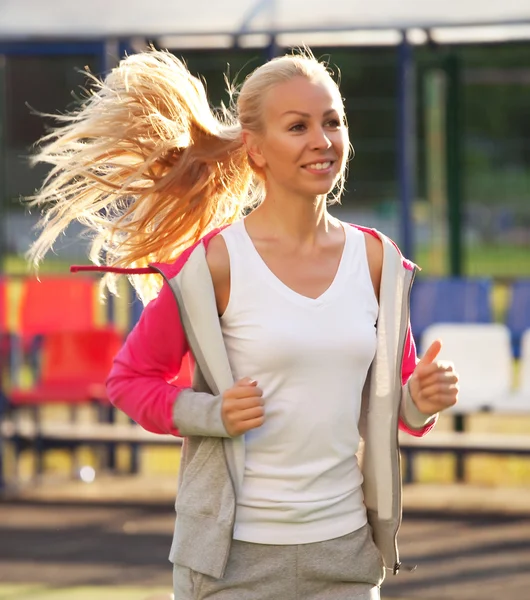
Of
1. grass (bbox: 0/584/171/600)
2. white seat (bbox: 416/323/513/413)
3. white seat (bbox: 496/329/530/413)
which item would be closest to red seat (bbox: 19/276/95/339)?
white seat (bbox: 416/323/513/413)

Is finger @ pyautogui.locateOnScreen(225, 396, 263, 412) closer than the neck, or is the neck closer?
finger @ pyautogui.locateOnScreen(225, 396, 263, 412)

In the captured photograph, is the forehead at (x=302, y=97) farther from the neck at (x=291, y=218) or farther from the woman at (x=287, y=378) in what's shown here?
the neck at (x=291, y=218)

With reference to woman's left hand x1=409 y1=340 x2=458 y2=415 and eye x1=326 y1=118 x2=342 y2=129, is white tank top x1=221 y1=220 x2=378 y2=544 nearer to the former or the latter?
woman's left hand x1=409 y1=340 x2=458 y2=415

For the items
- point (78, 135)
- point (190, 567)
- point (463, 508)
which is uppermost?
point (78, 135)

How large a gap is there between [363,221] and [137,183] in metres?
14.5

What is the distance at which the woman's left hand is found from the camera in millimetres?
2303

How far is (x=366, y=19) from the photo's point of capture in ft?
23.8

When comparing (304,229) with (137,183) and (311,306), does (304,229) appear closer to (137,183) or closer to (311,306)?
(311,306)

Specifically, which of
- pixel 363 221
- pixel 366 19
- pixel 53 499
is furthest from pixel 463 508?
pixel 363 221

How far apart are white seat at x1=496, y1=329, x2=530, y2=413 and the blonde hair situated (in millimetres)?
4026

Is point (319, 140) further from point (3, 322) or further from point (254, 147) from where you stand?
point (3, 322)

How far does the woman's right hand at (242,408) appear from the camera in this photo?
2.21 m

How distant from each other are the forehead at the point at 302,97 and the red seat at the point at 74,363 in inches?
190

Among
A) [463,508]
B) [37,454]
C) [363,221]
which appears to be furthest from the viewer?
[363,221]
